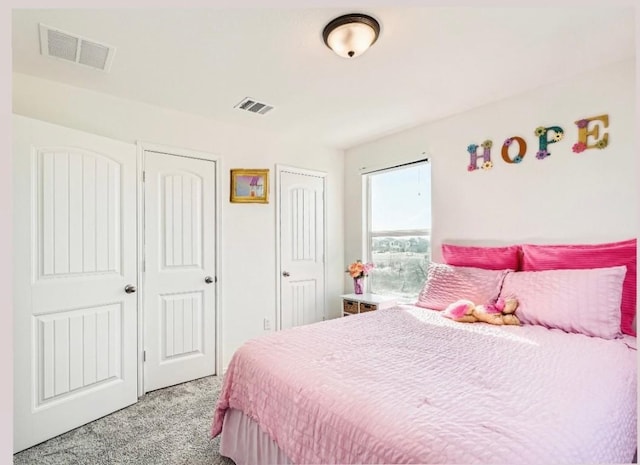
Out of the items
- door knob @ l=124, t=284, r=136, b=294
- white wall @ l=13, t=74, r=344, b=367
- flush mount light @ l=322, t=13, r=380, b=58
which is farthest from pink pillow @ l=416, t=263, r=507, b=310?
door knob @ l=124, t=284, r=136, b=294

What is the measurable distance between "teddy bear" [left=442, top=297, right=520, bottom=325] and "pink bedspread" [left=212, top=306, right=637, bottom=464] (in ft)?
0.38

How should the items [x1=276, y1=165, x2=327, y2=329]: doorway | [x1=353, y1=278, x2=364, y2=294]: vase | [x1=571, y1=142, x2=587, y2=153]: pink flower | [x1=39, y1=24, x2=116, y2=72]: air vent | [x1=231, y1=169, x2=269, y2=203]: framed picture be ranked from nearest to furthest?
[x1=39, y1=24, x2=116, y2=72]: air vent → [x1=571, y1=142, x2=587, y2=153]: pink flower → [x1=231, y1=169, x2=269, y2=203]: framed picture → [x1=276, y1=165, x2=327, y2=329]: doorway → [x1=353, y1=278, x2=364, y2=294]: vase

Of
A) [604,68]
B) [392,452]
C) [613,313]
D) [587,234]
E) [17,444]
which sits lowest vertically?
[17,444]

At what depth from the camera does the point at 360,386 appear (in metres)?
1.25

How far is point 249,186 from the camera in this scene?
10.9ft

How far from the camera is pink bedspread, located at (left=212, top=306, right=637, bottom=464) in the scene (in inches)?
37.6

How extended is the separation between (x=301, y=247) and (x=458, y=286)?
178 centimetres

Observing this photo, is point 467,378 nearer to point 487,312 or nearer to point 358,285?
point 487,312

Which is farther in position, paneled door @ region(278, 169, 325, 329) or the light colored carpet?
paneled door @ region(278, 169, 325, 329)

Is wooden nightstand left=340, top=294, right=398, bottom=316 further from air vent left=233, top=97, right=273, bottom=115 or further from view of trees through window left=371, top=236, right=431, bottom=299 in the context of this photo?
air vent left=233, top=97, right=273, bottom=115

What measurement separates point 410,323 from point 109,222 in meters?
2.19

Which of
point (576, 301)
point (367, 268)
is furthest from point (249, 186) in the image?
point (576, 301)

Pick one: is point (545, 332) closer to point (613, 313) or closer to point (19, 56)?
point (613, 313)

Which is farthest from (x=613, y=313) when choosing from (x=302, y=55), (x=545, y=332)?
(x=302, y=55)
